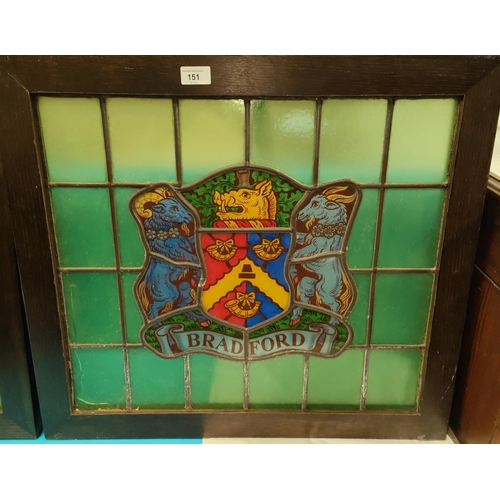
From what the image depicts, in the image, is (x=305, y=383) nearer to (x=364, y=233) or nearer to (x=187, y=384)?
(x=187, y=384)

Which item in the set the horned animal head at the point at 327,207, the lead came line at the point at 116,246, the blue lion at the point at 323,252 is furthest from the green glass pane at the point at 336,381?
the lead came line at the point at 116,246

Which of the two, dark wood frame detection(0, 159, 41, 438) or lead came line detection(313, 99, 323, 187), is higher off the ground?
lead came line detection(313, 99, 323, 187)

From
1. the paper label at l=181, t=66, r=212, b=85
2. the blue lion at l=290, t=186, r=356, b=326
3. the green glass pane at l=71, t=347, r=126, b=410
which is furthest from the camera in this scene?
the green glass pane at l=71, t=347, r=126, b=410

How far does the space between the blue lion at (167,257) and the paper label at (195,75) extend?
9.1 inches

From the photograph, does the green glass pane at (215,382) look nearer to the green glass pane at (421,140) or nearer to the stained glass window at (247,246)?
the stained glass window at (247,246)

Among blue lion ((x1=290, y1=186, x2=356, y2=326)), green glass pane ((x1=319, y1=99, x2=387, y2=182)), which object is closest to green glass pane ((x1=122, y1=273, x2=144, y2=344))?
blue lion ((x1=290, y1=186, x2=356, y2=326))

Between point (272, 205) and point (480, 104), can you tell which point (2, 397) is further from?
point (480, 104)

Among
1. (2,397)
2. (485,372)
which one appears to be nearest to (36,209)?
(2,397)

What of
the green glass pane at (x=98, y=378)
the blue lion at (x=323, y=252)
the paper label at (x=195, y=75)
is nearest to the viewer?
the paper label at (x=195, y=75)

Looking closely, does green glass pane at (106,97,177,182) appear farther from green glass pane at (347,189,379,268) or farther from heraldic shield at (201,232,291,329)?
green glass pane at (347,189,379,268)

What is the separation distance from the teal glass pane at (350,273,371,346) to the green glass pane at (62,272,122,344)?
21.5 inches

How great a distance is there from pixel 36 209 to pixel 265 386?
67 centimetres

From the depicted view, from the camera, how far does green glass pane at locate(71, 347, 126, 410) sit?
1.24 m

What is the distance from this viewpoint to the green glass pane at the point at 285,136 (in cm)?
103
